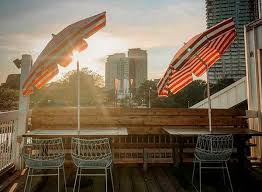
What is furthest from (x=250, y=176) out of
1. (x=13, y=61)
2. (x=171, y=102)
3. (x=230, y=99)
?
(x=171, y=102)

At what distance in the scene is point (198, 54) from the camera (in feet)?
18.2

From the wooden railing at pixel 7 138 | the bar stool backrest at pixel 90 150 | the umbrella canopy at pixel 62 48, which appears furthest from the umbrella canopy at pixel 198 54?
the wooden railing at pixel 7 138

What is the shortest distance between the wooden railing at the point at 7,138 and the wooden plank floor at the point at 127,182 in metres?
0.66

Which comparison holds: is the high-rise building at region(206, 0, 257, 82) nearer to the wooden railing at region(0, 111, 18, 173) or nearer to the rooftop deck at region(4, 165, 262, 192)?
the rooftop deck at region(4, 165, 262, 192)

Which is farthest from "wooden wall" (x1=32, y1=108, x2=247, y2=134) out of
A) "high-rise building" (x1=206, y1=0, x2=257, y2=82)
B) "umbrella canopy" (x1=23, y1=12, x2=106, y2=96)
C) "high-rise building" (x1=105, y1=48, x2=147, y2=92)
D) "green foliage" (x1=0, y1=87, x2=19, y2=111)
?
"high-rise building" (x1=206, y1=0, x2=257, y2=82)

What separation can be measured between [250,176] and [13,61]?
672 centimetres

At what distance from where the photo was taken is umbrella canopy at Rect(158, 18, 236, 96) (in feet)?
14.6

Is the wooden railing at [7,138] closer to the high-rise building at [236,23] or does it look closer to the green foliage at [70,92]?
the green foliage at [70,92]

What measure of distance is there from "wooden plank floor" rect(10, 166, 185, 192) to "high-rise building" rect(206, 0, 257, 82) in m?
109

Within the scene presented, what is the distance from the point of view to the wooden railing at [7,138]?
17.5ft

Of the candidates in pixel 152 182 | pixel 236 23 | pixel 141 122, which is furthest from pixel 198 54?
pixel 236 23

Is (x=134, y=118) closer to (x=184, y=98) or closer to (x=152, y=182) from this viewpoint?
(x=152, y=182)

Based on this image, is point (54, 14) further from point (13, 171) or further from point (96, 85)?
point (96, 85)

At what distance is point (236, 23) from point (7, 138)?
123913 mm
